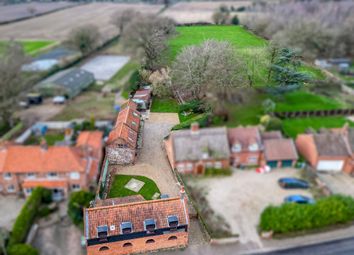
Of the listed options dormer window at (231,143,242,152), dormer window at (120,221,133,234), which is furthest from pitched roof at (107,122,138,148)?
dormer window at (231,143,242,152)

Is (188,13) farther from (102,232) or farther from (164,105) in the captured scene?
(102,232)

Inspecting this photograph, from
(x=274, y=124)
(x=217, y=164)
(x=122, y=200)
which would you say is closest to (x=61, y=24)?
(x=274, y=124)

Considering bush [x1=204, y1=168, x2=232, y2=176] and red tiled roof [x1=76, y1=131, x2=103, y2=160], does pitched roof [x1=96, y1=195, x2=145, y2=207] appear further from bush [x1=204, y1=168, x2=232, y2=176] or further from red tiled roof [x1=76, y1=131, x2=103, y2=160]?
red tiled roof [x1=76, y1=131, x2=103, y2=160]

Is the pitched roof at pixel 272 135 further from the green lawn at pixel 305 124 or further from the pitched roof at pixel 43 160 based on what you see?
the pitched roof at pixel 43 160

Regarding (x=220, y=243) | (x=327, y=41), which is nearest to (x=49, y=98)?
(x=220, y=243)

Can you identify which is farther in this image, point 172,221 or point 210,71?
point 172,221
